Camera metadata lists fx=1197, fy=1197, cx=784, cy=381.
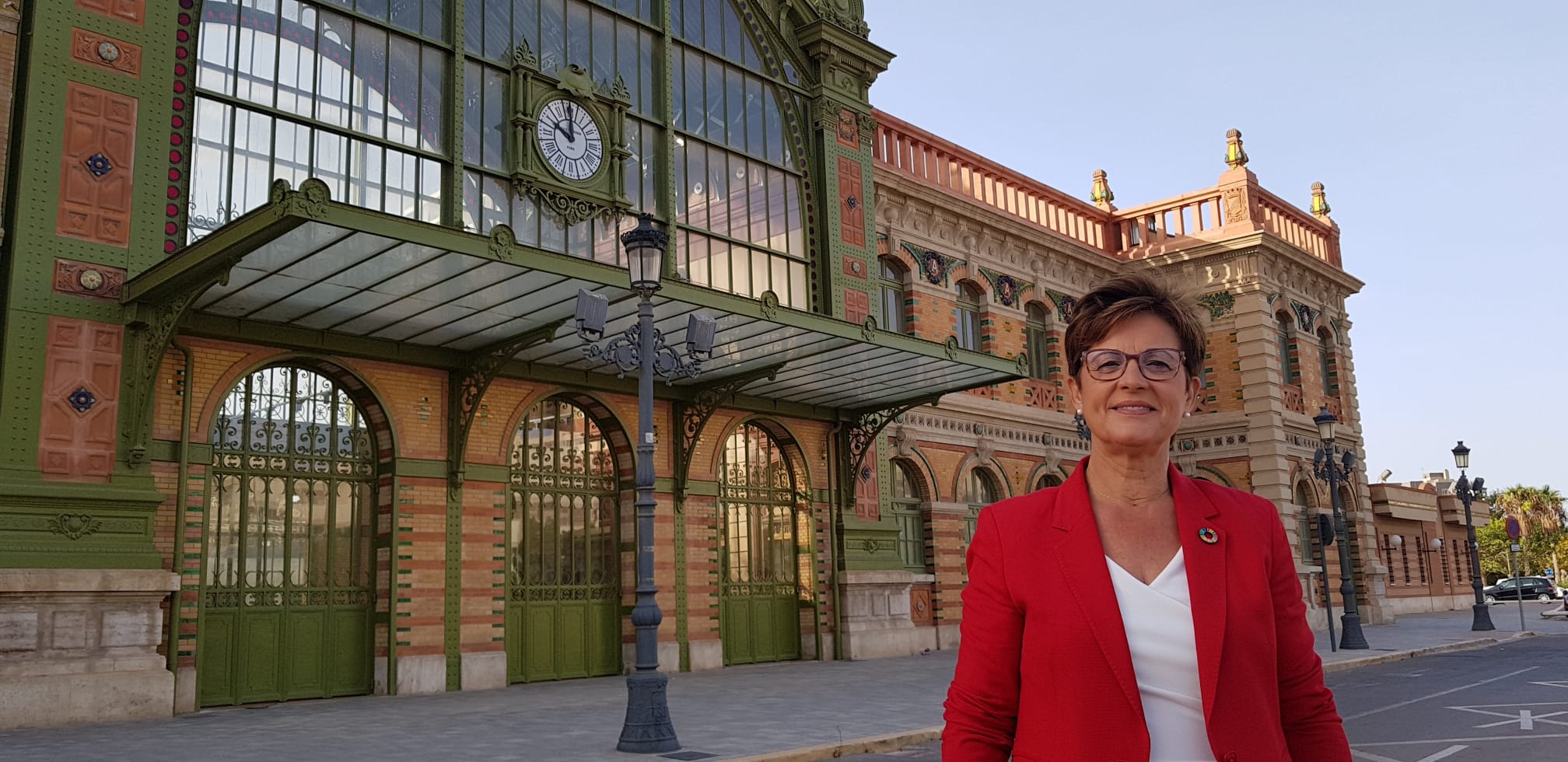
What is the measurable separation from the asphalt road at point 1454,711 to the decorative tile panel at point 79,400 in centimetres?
887

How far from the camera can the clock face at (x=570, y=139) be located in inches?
691

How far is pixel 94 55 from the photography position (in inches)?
535

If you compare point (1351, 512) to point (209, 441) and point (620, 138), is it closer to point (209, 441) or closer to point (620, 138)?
point (620, 138)

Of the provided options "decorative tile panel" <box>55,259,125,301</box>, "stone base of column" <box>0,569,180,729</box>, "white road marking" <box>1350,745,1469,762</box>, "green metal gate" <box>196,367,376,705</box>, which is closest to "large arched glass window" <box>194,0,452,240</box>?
A: "decorative tile panel" <box>55,259,125,301</box>

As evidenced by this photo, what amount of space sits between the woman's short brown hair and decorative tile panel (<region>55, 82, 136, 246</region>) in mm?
13518

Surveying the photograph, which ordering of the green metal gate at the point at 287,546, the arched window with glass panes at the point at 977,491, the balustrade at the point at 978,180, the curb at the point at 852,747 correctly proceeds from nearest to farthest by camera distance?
the curb at the point at 852,747, the green metal gate at the point at 287,546, the balustrade at the point at 978,180, the arched window with glass panes at the point at 977,491

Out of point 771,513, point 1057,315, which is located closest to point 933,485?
point 771,513

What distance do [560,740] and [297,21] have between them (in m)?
9.90

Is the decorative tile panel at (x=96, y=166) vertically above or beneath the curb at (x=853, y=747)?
above

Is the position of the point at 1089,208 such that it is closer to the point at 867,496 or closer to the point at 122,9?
the point at 867,496

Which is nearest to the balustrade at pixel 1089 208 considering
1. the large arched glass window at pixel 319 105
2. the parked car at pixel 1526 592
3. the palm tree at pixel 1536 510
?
the large arched glass window at pixel 319 105

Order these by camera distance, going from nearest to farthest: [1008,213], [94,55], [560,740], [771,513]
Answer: [560,740]
[94,55]
[771,513]
[1008,213]

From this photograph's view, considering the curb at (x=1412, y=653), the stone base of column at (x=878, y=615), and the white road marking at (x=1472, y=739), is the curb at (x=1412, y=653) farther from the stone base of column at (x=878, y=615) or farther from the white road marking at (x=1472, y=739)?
the stone base of column at (x=878, y=615)

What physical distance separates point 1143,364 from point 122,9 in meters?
14.7
